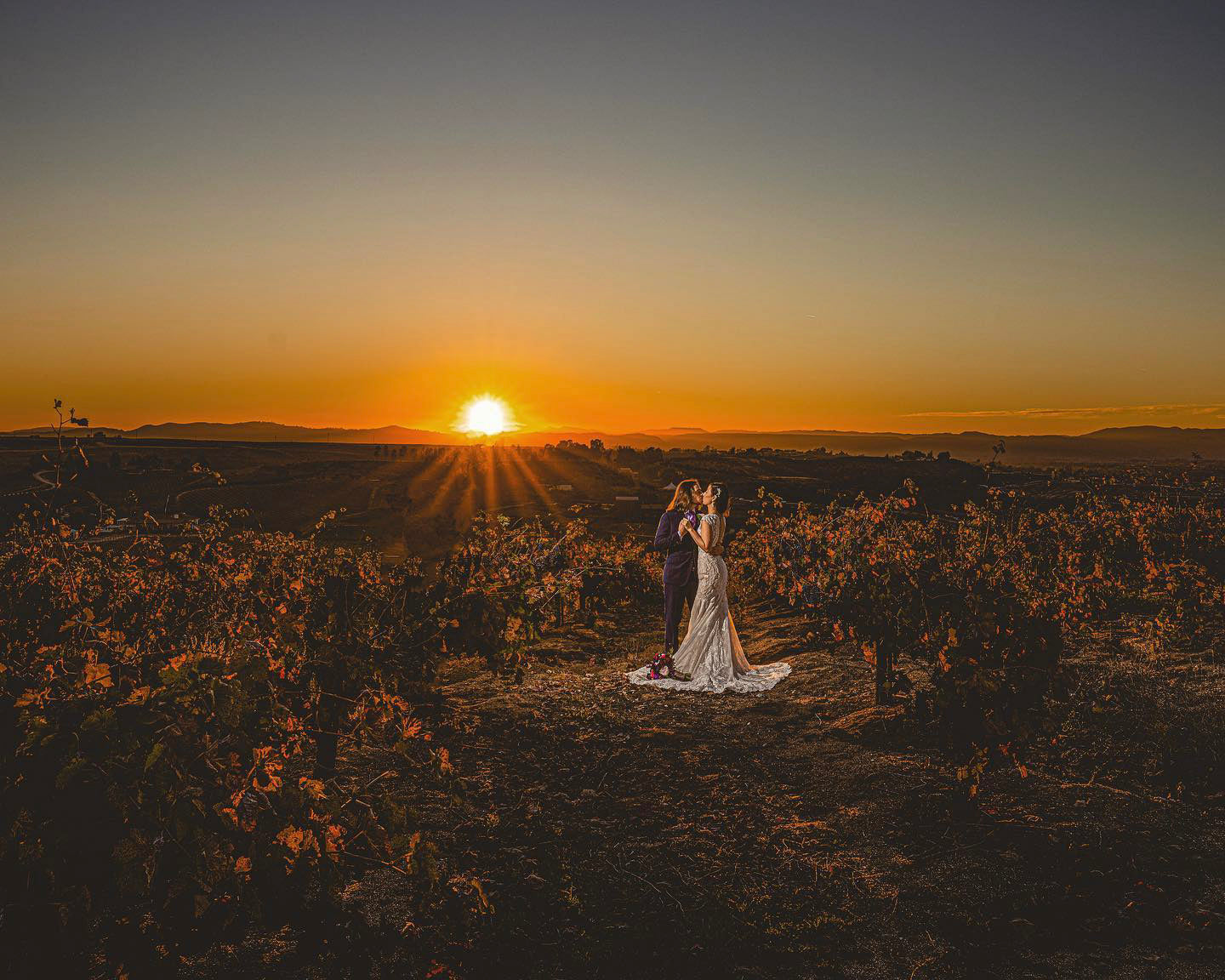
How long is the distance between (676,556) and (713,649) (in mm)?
1257

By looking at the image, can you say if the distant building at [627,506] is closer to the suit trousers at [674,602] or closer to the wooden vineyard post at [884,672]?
the suit trousers at [674,602]

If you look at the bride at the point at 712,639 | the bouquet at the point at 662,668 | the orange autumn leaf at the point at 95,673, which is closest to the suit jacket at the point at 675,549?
the bride at the point at 712,639

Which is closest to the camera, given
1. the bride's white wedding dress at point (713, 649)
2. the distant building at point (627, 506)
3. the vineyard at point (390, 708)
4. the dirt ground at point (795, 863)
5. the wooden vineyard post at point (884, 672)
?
the vineyard at point (390, 708)

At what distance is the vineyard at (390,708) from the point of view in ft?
8.02

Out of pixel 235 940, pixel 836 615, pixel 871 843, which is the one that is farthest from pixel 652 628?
pixel 235 940

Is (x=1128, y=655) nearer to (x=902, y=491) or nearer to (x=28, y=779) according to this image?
(x=28, y=779)

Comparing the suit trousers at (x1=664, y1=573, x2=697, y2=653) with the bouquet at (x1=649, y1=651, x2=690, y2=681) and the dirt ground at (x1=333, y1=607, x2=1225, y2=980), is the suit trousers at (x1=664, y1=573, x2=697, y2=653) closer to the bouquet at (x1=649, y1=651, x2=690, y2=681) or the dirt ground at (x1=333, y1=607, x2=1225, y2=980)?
the bouquet at (x1=649, y1=651, x2=690, y2=681)

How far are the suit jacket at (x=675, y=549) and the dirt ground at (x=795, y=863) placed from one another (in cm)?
238

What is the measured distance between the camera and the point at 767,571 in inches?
553

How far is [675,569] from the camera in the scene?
9.54 meters

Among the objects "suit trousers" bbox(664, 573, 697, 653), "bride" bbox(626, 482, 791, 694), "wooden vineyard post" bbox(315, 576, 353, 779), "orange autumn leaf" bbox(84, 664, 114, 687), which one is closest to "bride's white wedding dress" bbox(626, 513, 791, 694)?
"bride" bbox(626, 482, 791, 694)

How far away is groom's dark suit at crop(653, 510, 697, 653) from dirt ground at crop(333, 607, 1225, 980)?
6.67 ft

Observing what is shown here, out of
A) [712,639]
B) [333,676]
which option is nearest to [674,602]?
[712,639]

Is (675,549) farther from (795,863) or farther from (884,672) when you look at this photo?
(795,863)
